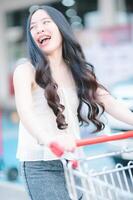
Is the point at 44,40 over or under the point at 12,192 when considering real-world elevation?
over

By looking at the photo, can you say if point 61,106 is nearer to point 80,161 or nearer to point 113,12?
point 80,161

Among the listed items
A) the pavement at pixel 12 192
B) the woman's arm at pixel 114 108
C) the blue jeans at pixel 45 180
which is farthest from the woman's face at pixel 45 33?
the pavement at pixel 12 192

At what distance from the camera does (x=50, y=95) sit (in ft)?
9.46

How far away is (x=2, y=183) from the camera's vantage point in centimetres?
531

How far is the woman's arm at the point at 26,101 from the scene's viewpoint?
2666mm

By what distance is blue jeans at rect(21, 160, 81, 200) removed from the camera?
2.96m

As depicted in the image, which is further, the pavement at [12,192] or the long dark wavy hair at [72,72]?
the pavement at [12,192]

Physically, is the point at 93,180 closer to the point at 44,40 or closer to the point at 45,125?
the point at 45,125

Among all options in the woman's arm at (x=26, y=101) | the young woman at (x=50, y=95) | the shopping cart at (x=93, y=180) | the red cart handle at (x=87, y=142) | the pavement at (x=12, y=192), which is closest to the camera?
the red cart handle at (x=87, y=142)

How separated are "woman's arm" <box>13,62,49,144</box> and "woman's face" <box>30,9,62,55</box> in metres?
0.13

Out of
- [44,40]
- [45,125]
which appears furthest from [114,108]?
[44,40]

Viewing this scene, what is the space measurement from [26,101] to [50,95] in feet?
0.52

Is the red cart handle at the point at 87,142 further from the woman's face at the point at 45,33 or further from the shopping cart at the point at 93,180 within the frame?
the woman's face at the point at 45,33

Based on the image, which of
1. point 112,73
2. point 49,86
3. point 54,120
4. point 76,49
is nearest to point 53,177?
point 54,120
